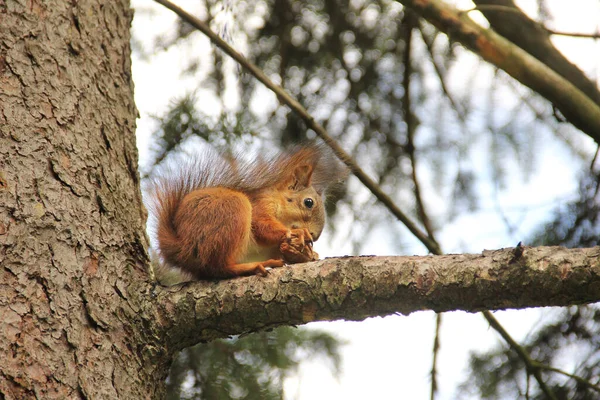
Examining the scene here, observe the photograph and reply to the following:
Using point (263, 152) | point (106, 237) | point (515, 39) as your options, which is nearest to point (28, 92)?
point (106, 237)

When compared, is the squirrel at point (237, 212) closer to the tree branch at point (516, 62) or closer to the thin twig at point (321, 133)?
the thin twig at point (321, 133)

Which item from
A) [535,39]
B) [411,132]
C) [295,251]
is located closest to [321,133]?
[295,251]

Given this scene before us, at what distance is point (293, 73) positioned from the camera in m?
2.71

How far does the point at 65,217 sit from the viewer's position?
57.0 inches

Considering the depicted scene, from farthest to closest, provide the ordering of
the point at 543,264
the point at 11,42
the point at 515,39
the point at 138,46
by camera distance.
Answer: the point at 138,46, the point at 515,39, the point at 11,42, the point at 543,264

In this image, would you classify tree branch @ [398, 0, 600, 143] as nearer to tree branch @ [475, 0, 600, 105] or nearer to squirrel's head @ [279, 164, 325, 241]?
tree branch @ [475, 0, 600, 105]

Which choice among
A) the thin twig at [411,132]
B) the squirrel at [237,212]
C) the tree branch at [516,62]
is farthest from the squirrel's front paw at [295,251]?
the tree branch at [516,62]

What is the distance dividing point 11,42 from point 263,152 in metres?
0.92

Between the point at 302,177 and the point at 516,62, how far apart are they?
1.00m

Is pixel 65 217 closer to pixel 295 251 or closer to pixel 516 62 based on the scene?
pixel 295 251

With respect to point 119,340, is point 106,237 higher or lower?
higher

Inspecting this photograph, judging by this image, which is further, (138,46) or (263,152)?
(138,46)

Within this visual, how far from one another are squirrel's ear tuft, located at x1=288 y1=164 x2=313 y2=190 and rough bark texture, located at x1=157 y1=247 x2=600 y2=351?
1.02 m

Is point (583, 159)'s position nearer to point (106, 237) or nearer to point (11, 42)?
point (106, 237)
